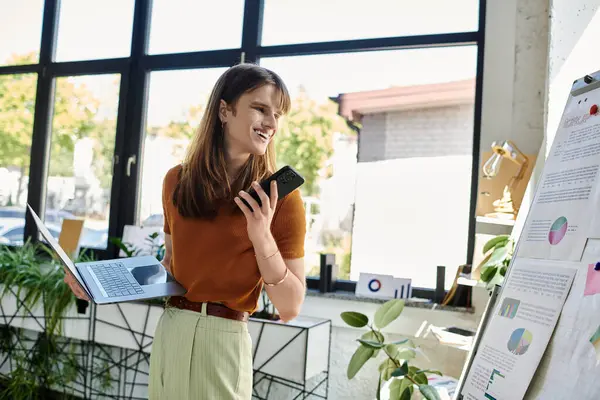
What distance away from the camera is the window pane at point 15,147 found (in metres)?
3.63

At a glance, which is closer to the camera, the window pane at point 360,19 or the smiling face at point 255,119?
the smiling face at point 255,119

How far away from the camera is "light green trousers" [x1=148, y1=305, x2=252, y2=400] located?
1.21 m

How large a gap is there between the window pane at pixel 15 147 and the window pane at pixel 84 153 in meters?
0.20

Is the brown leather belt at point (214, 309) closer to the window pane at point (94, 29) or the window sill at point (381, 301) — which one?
the window sill at point (381, 301)

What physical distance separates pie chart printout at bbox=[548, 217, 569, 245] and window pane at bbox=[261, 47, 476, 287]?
149cm

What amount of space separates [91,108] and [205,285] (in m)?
2.58

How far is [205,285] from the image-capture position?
4.03 ft

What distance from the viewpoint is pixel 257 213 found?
3.75ft

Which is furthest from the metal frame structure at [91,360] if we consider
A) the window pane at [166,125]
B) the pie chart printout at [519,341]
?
the pie chart printout at [519,341]

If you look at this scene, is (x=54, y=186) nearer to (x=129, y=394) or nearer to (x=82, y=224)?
(x=82, y=224)

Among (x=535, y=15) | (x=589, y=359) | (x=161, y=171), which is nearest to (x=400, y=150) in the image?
(x=535, y=15)

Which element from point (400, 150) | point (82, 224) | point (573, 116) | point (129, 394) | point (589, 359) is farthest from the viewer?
point (82, 224)

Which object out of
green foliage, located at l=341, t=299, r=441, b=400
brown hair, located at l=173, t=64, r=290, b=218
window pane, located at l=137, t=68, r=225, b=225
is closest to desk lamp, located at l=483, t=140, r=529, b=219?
green foliage, located at l=341, t=299, r=441, b=400

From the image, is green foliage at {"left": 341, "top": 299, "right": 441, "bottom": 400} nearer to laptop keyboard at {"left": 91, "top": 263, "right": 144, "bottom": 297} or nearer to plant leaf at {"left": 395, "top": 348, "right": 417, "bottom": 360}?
plant leaf at {"left": 395, "top": 348, "right": 417, "bottom": 360}
